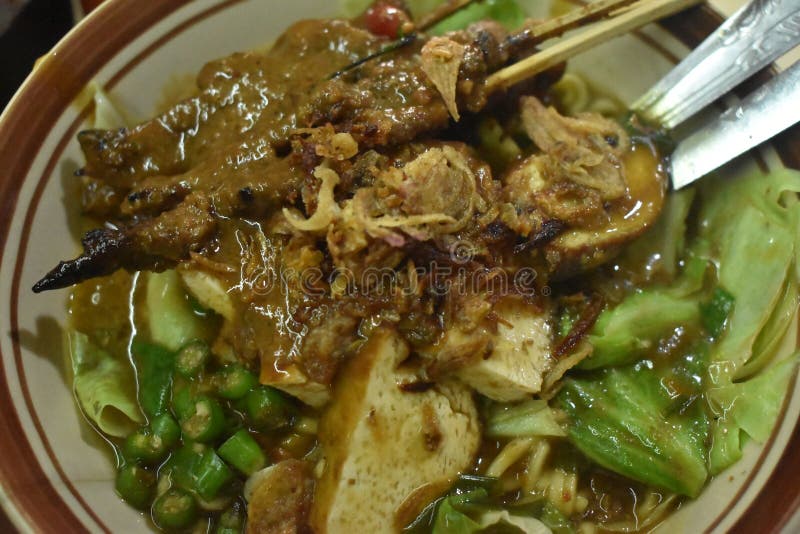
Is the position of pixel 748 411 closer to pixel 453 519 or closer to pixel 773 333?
pixel 773 333

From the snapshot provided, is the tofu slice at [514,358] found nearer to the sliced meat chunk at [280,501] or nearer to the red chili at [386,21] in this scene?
the sliced meat chunk at [280,501]

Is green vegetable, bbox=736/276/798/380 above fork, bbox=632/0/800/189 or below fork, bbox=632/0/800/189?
below

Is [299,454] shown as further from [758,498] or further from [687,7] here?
[687,7]

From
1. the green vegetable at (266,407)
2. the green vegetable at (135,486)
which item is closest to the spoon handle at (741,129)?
the green vegetable at (266,407)

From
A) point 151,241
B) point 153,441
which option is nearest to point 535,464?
point 153,441

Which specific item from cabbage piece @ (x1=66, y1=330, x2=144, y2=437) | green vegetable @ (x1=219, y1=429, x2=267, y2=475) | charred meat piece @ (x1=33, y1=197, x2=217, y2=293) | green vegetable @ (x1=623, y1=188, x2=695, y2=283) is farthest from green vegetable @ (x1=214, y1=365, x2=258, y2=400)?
green vegetable @ (x1=623, y1=188, x2=695, y2=283)

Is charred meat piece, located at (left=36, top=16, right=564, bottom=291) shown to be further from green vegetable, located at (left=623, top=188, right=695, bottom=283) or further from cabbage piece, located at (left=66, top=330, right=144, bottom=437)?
green vegetable, located at (left=623, top=188, right=695, bottom=283)
